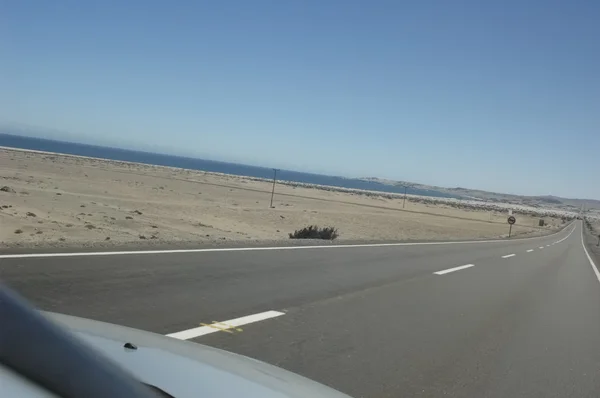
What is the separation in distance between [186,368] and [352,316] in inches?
192

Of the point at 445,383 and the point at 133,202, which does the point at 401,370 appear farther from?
the point at 133,202

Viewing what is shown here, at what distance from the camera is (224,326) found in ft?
20.5

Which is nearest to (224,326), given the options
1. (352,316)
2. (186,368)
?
(352,316)

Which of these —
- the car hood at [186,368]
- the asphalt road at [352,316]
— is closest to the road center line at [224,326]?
the asphalt road at [352,316]

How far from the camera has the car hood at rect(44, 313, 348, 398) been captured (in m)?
2.79

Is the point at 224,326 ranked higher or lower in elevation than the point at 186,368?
lower

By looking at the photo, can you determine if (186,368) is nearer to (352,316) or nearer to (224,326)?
(224,326)

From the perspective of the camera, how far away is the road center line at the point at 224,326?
222 inches

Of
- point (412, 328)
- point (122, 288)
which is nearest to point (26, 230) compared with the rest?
point (122, 288)

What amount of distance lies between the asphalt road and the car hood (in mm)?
1578

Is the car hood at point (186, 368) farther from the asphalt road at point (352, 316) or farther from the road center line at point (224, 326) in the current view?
the road center line at point (224, 326)

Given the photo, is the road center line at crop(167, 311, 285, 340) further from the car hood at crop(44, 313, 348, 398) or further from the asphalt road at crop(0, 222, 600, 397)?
the car hood at crop(44, 313, 348, 398)

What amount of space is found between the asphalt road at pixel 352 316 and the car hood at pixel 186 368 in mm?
1578

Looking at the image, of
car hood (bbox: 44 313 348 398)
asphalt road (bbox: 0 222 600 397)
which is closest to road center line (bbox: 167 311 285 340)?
asphalt road (bbox: 0 222 600 397)
